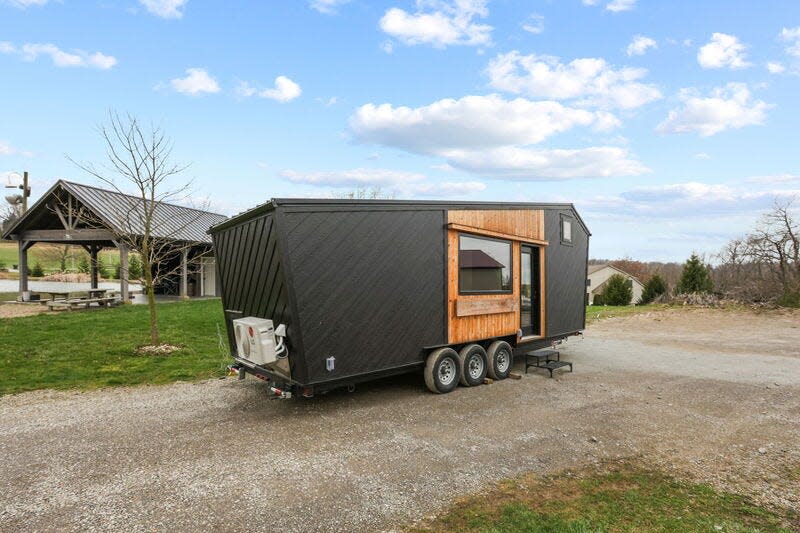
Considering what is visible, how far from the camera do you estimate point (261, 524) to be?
11.4 feet

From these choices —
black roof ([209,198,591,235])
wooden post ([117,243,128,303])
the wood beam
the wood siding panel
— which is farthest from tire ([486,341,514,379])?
the wood beam

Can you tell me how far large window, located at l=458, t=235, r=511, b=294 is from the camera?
7.14 meters

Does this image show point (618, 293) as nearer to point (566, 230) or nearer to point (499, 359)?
point (566, 230)

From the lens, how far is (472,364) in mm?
7367

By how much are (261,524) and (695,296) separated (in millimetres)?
22603

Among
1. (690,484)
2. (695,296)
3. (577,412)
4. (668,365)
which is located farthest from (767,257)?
(690,484)

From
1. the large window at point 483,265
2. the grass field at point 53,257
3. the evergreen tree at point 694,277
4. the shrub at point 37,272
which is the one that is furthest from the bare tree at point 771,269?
the shrub at point 37,272

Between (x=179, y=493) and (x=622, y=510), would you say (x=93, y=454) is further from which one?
(x=622, y=510)

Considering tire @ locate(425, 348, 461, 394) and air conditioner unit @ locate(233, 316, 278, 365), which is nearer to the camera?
air conditioner unit @ locate(233, 316, 278, 365)

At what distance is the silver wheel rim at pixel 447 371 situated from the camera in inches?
272

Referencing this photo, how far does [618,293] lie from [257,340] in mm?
30548

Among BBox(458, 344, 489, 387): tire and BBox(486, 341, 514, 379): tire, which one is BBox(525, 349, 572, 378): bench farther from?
BBox(458, 344, 489, 387): tire

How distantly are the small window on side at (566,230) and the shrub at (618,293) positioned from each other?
957 inches

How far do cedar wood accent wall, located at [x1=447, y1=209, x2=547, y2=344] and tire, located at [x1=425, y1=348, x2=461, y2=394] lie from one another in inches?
10.7
